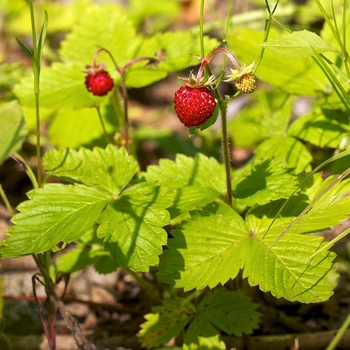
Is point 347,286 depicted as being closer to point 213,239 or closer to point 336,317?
point 336,317

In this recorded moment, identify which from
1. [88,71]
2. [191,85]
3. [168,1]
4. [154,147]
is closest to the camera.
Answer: [191,85]

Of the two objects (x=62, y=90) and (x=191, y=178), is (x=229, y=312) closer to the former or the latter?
(x=191, y=178)

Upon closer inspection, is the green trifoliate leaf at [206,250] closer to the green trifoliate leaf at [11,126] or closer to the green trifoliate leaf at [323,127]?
the green trifoliate leaf at [323,127]

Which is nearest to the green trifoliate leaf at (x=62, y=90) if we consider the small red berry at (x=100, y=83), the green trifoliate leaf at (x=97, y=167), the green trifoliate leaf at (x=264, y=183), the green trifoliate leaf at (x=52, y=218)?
the small red berry at (x=100, y=83)

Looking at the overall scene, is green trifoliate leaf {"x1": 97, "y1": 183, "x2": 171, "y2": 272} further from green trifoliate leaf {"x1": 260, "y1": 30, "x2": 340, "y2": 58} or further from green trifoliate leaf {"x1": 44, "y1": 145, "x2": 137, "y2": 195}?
green trifoliate leaf {"x1": 260, "y1": 30, "x2": 340, "y2": 58}

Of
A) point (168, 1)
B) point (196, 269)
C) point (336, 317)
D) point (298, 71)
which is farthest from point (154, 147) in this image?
point (196, 269)

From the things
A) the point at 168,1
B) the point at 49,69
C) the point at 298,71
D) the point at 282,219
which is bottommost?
the point at 282,219
